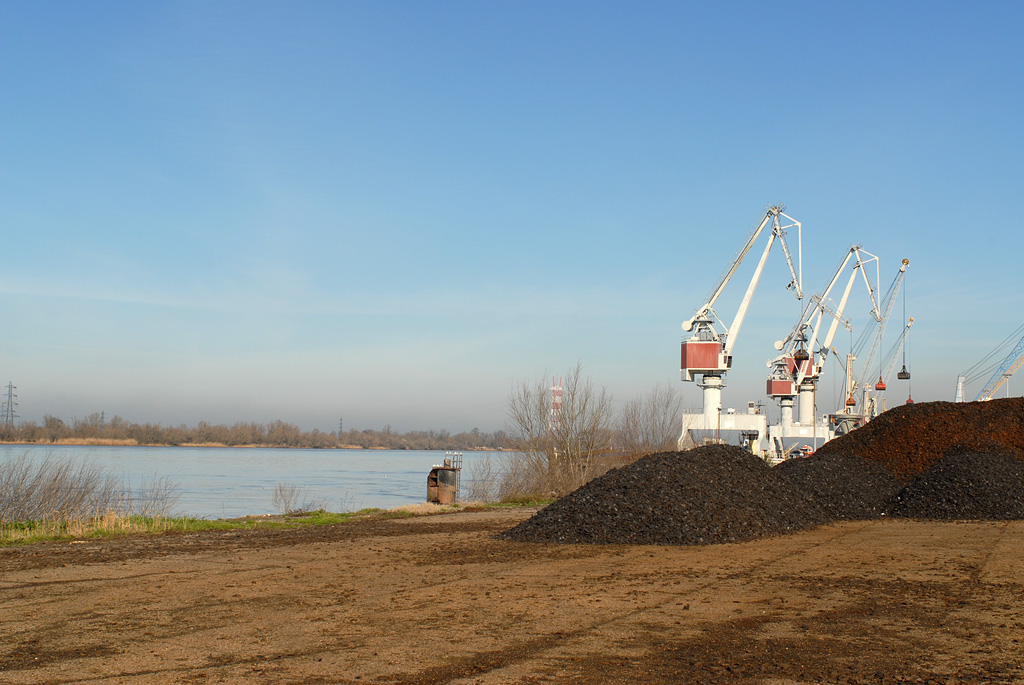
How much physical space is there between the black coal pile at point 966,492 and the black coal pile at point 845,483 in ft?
1.92

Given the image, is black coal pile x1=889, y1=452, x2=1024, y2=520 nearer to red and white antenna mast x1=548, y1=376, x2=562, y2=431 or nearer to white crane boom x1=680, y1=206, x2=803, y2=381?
red and white antenna mast x1=548, y1=376, x2=562, y2=431

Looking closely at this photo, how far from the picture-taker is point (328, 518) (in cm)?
2194

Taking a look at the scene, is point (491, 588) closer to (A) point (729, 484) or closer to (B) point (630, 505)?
(B) point (630, 505)

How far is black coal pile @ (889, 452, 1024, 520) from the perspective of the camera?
68.8ft

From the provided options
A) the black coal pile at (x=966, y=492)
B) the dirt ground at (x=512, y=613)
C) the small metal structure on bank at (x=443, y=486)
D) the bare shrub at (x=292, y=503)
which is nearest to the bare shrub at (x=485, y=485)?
the small metal structure on bank at (x=443, y=486)

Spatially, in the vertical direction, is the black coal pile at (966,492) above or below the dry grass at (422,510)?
above

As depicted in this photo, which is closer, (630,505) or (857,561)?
(857,561)

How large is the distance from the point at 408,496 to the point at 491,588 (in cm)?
3355

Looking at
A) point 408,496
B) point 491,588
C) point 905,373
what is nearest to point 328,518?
point 491,588

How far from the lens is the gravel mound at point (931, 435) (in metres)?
26.7

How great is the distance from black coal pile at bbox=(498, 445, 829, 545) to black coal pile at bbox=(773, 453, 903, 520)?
1984 millimetres

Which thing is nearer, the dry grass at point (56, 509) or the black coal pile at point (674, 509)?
the black coal pile at point (674, 509)

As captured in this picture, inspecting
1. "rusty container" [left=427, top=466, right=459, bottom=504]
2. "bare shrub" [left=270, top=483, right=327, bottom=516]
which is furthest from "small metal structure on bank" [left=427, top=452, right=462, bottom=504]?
"bare shrub" [left=270, top=483, right=327, bottom=516]

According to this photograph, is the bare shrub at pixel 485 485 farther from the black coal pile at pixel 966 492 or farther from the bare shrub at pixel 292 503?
the black coal pile at pixel 966 492
